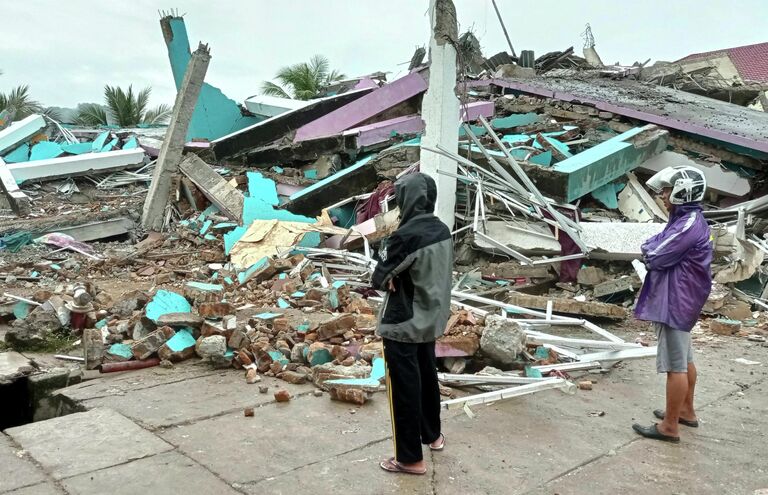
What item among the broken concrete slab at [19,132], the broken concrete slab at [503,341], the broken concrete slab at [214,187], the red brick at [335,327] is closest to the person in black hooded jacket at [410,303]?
the broken concrete slab at [503,341]

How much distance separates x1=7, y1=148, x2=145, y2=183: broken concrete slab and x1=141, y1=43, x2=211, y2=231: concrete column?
278 cm

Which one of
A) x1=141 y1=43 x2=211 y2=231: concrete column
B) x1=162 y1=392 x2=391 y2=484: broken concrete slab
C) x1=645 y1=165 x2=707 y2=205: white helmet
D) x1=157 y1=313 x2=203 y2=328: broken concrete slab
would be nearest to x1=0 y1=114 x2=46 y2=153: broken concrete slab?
x1=141 y1=43 x2=211 y2=231: concrete column

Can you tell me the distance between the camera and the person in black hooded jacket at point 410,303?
3.23m

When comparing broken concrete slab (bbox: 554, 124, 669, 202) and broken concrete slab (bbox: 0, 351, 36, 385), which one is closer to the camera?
broken concrete slab (bbox: 0, 351, 36, 385)

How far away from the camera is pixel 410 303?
327 cm

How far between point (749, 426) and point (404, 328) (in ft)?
8.43

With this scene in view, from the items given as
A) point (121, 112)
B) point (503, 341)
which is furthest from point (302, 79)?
point (503, 341)

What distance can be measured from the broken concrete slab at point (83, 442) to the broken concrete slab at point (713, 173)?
876cm

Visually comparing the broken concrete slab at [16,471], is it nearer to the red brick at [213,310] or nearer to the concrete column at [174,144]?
the red brick at [213,310]

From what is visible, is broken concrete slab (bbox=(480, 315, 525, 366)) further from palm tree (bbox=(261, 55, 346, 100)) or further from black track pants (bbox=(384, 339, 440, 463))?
palm tree (bbox=(261, 55, 346, 100))

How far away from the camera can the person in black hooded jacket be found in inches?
127

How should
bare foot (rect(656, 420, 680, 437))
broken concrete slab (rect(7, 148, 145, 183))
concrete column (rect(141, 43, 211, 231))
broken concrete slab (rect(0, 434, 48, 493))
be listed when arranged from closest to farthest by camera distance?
broken concrete slab (rect(0, 434, 48, 493)) < bare foot (rect(656, 420, 680, 437)) < concrete column (rect(141, 43, 211, 231)) < broken concrete slab (rect(7, 148, 145, 183))

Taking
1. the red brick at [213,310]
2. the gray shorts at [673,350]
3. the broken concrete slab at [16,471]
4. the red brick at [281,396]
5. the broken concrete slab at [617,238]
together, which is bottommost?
the broken concrete slab at [16,471]

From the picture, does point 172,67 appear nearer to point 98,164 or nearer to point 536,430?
point 98,164
